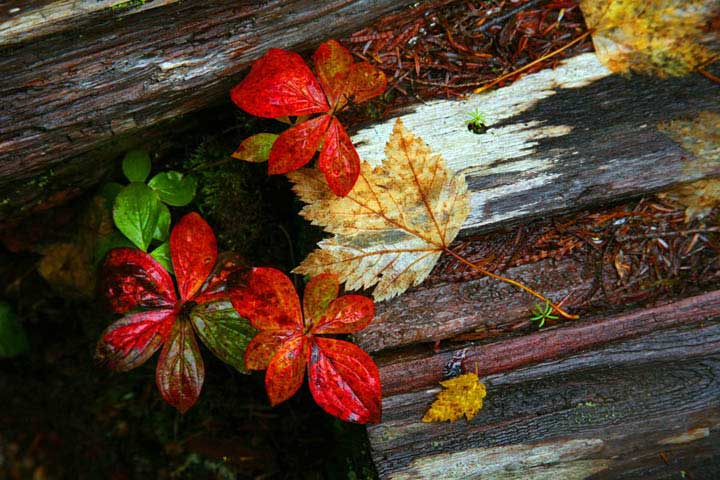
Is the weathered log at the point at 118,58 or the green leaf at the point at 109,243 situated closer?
the weathered log at the point at 118,58

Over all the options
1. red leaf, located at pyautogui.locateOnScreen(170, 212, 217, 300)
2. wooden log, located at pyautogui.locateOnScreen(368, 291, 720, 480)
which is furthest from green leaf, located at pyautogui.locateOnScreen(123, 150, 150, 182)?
wooden log, located at pyautogui.locateOnScreen(368, 291, 720, 480)

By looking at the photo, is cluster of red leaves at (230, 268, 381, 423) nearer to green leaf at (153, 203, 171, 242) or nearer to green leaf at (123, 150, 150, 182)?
green leaf at (153, 203, 171, 242)

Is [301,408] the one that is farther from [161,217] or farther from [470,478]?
[161,217]

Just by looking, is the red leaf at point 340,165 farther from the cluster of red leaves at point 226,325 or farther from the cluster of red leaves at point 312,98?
the cluster of red leaves at point 226,325

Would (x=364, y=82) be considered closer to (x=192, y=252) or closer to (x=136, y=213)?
(x=192, y=252)

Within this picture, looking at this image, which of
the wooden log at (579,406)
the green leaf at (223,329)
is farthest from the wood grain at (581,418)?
the green leaf at (223,329)

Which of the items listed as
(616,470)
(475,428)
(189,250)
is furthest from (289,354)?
(616,470)
